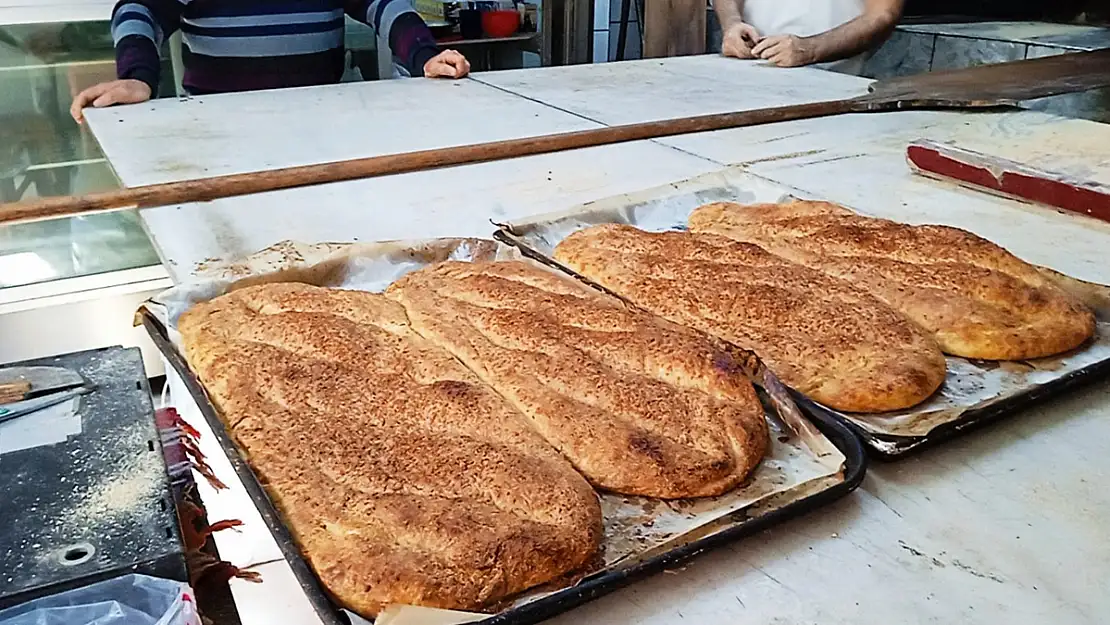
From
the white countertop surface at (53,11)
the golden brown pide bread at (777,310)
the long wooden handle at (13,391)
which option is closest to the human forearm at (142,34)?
the white countertop surface at (53,11)

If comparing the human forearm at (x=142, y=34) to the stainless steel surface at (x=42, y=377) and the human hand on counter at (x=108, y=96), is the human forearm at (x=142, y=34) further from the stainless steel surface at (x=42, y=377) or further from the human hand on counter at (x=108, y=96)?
the stainless steel surface at (x=42, y=377)

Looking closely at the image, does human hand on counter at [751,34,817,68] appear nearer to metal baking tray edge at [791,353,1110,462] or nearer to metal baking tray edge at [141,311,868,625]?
metal baking tray edge at [791,353,1110,462]

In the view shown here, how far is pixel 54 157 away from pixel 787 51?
1.83m

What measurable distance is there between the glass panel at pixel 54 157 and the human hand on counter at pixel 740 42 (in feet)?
5.70

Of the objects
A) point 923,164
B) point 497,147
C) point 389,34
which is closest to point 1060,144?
point 923,164

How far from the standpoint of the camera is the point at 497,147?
1605mm

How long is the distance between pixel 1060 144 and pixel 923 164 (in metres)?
0.33

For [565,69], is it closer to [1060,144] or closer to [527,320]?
[1060,144]

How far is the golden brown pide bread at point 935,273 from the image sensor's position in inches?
Answer: 35.0

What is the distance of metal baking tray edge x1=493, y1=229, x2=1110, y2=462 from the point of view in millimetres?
741

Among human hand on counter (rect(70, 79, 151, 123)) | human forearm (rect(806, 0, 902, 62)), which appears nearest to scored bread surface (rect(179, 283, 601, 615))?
human hand on counter (rect(70, 79, 151, 123))

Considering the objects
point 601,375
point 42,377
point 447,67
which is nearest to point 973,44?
point 447,67

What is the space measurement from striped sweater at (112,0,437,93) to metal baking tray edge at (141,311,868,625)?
1.86 meters

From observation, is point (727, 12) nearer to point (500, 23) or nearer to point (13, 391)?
point (500, 23)
